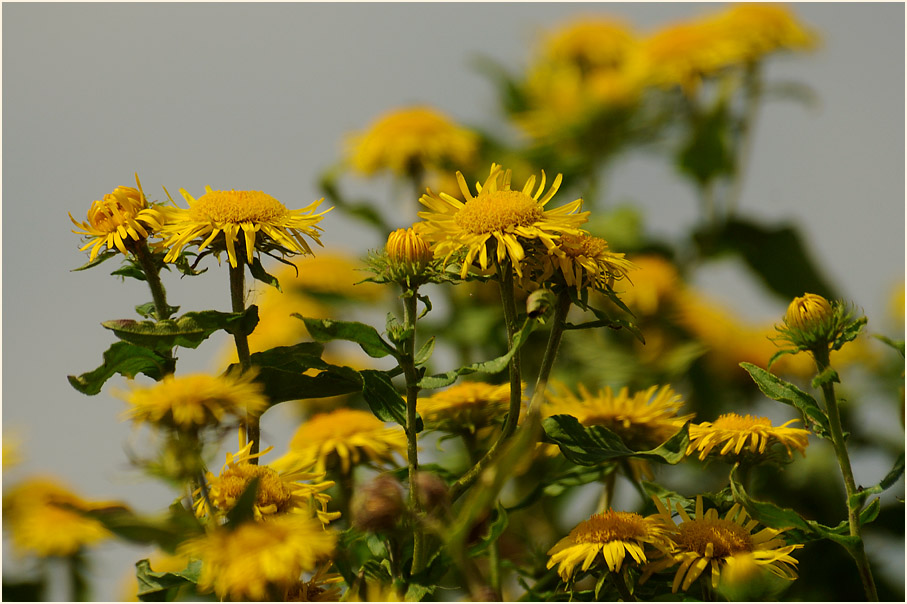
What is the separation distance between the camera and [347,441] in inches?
40.3

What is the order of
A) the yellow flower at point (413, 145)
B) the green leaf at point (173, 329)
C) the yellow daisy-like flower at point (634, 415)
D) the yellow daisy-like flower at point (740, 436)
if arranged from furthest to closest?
the yellow flower at point (413, 145) < the yellow daisy-like flower at point (634, 415) < the yellow daisy-like flower at point (740, 436) < the green leaf at point (173, 329)

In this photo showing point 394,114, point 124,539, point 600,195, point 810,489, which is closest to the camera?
point 124,539

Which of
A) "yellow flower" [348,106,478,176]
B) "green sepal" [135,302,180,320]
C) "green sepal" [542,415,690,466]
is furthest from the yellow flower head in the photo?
"yellow flower" [348,106,478,176]

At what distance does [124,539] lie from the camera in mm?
614

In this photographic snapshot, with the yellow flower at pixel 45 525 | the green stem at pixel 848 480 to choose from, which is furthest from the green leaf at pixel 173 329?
the green stem at pixel 848 480

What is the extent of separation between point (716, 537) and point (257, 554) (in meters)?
0.38

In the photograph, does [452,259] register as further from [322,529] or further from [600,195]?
[600,195]

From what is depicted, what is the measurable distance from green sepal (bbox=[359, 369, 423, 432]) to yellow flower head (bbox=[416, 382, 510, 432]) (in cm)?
17

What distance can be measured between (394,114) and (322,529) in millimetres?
1412

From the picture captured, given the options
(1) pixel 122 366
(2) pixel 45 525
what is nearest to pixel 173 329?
(1) pixel 122 366

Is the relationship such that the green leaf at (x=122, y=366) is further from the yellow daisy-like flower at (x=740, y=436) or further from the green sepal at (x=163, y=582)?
the yellow daisy-like flower at (x=740, y=436)

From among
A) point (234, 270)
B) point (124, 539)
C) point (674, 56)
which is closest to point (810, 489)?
point (674, 56)

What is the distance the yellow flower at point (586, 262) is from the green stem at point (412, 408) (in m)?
0.12

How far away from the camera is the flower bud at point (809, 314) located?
2.71 ft
